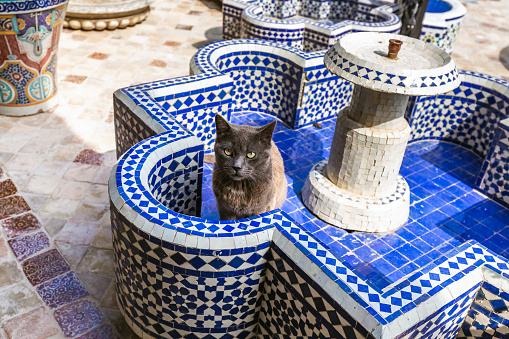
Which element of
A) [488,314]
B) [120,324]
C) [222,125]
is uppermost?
[222,125]

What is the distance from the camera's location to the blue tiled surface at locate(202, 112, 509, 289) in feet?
13.2

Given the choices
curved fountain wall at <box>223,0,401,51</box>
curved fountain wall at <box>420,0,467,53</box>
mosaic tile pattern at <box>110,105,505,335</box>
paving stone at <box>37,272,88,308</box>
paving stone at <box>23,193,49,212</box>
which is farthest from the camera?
curved fountain wall at <box>420,0,467,53</box>

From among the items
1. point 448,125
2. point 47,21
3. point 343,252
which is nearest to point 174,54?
point 47,21

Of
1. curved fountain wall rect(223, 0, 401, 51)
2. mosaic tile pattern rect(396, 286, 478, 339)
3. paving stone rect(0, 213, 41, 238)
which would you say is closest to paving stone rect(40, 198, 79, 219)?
paving stone rect(0, 213, 41, 238)

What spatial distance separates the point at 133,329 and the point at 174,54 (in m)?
6.13

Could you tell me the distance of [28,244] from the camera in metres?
4.12

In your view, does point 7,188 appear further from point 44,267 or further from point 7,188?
point 44,267

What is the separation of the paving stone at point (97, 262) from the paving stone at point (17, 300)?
1.42 ft

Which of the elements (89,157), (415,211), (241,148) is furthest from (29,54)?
(415,211)

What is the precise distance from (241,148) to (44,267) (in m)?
2.23

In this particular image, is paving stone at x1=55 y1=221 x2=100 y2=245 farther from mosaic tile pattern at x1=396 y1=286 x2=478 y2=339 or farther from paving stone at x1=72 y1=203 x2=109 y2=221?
mosaic tile pattern at x1=396 y1=286 x2=478 y2=339

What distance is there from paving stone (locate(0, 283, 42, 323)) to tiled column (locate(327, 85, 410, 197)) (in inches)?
116

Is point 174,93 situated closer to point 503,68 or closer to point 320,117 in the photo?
point 320,117

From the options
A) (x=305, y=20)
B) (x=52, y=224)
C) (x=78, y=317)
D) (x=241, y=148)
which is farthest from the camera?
(x=305, y=20)
